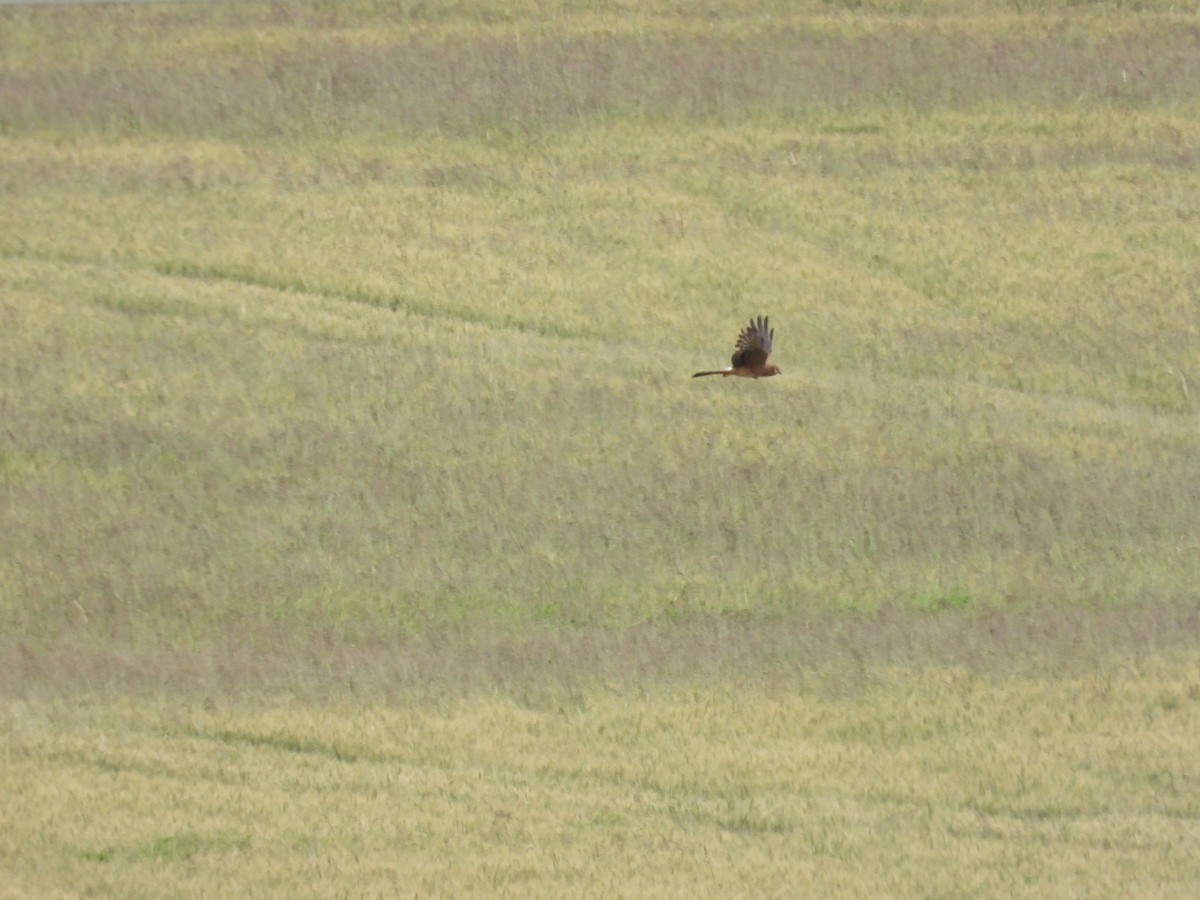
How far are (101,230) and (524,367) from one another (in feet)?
24.7

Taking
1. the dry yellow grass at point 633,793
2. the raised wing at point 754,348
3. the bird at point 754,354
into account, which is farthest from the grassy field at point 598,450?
the raised wing at point 754,348

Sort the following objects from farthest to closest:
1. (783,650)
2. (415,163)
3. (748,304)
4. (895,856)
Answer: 1. (415,163)
2. (748,304)
3. (783,650)
4. (895,856)

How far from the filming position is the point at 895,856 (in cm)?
2117

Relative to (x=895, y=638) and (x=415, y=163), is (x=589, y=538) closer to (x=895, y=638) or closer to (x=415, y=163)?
(x=895, y=638)

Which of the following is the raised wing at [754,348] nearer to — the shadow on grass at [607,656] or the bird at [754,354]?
the bird at [754,354]

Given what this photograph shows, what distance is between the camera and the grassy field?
863 inches

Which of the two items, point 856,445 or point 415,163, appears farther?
point 415,163

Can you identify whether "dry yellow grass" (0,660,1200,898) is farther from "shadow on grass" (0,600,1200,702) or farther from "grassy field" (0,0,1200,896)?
"shadow on grass" (0,600,1200,702)

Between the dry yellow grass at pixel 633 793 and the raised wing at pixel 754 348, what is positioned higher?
the raised wing at pixel 754 348

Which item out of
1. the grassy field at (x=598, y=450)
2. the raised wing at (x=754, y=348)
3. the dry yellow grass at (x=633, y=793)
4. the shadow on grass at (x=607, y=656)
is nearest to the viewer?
the dry yellow grass at (x=633, y=793)

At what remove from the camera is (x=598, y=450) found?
27.7m

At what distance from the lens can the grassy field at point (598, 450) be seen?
71.9 ft

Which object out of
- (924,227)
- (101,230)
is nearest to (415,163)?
(101,230)

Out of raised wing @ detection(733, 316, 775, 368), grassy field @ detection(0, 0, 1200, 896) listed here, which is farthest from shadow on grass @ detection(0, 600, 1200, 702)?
raised wing @ detection(733, 316, 775, 368)
